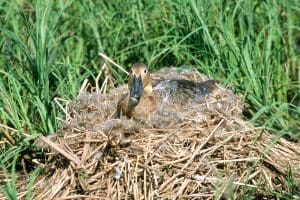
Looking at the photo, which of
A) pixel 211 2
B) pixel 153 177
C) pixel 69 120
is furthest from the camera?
pixel 211 2

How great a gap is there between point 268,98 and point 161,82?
77 centimetres

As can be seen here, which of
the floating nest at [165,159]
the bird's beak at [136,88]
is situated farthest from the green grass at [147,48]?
the bird's beak at [136,88]

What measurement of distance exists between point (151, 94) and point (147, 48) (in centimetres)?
107

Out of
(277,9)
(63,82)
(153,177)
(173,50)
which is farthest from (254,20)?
(153,177)

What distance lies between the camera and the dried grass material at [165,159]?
17.7 ft

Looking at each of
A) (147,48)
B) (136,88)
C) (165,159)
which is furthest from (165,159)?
(147,48)

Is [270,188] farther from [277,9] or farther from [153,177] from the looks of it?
[277,9]

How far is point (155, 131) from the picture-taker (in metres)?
5.67

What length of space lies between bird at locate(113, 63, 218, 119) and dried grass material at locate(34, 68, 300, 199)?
0.15m

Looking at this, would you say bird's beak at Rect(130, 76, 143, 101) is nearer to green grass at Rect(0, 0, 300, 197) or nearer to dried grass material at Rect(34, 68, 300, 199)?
dried grass material at Rect(34, 68, 300, 199)

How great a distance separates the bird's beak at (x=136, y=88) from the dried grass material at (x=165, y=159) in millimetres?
177

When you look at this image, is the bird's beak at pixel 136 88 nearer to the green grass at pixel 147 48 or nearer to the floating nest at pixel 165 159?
the floating nest at pixel 165 159

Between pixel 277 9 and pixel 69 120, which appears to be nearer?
pixel 69 120

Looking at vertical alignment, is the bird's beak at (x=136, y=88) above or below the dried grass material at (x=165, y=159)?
above
